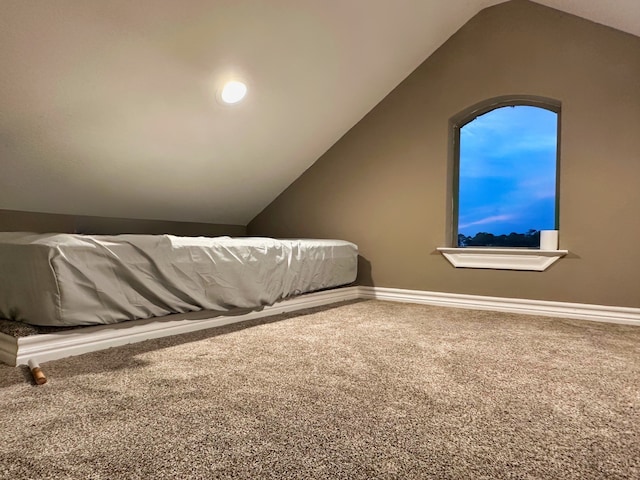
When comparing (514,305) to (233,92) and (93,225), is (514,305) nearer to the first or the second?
(233,92)

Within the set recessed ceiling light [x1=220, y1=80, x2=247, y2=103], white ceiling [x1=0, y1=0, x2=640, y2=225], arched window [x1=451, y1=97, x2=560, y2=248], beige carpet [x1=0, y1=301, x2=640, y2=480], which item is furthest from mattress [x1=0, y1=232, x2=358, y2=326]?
arched window [x1=451, y1=97, x2=560, y2=248]

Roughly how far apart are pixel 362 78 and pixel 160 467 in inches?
109

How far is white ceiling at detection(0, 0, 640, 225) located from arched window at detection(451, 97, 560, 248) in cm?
65

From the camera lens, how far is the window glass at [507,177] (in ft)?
9.45

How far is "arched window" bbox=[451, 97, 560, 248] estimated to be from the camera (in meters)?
2.86

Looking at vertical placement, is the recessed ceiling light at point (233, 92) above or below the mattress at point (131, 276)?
above

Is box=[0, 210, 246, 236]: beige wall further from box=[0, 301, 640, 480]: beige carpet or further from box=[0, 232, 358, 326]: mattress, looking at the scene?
box=[0, 301, 640, 480]: beige carpet

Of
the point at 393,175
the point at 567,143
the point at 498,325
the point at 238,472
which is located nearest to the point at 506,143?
the point at 567,143

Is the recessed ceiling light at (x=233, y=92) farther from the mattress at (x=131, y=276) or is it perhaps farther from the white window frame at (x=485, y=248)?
the white window frame at (x=485, y=248)

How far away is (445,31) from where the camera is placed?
2.93m

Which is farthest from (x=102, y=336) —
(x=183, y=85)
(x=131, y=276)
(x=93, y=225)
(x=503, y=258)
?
(x=503, y=258)

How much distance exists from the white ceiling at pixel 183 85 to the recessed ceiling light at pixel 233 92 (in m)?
0.06

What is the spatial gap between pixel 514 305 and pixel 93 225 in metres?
3.00

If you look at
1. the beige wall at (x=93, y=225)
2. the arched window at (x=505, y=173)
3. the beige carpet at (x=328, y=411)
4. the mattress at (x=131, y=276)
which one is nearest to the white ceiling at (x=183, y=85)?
the beige wall at (x=93, y=225)
